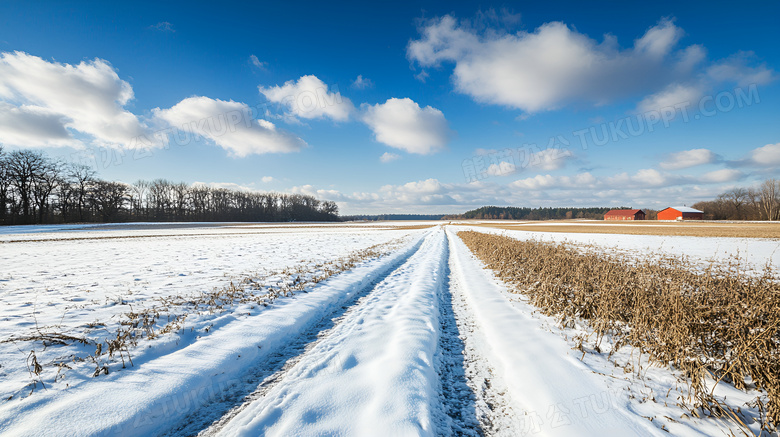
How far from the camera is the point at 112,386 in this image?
3285mm

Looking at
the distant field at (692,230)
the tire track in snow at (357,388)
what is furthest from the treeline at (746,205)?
the tire track in snow at (357,388)

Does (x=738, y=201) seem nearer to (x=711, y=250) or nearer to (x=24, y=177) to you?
(x=711, y=250)

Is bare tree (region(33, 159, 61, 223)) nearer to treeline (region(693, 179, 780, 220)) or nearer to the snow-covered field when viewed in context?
the snow-covered field

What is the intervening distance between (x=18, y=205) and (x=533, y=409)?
7964 centimetres

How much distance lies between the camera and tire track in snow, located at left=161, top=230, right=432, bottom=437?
2863 millimetres

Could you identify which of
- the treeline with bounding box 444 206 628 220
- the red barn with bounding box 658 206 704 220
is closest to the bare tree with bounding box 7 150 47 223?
the red barn with bounding box 658 206 704 220

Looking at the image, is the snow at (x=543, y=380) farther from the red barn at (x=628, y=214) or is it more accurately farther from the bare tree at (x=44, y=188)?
the red barn at (x=628, y=214)

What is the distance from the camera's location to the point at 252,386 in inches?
140

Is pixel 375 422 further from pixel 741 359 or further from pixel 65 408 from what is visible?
pixel 741 359

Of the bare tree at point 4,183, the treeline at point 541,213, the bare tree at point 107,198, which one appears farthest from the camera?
the treeline at point 541,213

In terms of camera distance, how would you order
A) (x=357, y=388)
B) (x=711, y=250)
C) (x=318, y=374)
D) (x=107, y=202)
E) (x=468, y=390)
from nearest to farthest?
(x=357, y=388), (x=468, y=390), (x=318, y=374), (x=711, y=250), (x=107, y=202)

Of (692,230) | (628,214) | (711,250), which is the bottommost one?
(692,230)

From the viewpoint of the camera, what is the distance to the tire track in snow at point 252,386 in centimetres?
286

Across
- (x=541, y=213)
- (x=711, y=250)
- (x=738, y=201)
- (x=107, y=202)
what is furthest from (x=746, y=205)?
(x=107, y=202)
